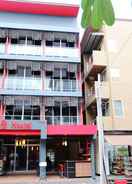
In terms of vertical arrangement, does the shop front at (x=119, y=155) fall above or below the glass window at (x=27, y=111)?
below

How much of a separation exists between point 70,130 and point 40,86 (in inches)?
186

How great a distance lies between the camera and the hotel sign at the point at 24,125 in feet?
54.1

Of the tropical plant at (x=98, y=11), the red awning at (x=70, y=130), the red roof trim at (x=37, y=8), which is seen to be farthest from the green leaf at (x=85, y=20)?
the red roof trim at (x=37, y=8)

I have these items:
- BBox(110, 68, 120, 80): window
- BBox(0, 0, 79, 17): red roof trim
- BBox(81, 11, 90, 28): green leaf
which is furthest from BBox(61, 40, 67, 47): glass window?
BBox(81, 11, 90, 28): green leaf

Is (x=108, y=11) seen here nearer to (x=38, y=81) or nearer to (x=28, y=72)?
(x=38, y=81)

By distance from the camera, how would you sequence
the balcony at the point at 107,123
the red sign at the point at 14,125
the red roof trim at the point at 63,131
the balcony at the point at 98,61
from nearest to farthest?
the red sign at the point at 14,125
the red roof trim at the point at 63,131
the balcony at the point at 107,123
the balcony at the point at 98,61

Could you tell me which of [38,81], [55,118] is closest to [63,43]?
[38,81]

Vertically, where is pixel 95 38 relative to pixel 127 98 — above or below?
above

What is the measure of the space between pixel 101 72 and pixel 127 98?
11.2ft

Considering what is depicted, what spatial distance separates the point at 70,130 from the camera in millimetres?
17188

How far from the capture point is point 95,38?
2170 cm

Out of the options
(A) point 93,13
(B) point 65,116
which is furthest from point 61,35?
(A) point 93,13

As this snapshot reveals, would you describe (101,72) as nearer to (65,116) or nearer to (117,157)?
(65,116)

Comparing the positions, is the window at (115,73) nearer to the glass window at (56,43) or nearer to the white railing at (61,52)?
the white railing at (61,52)
